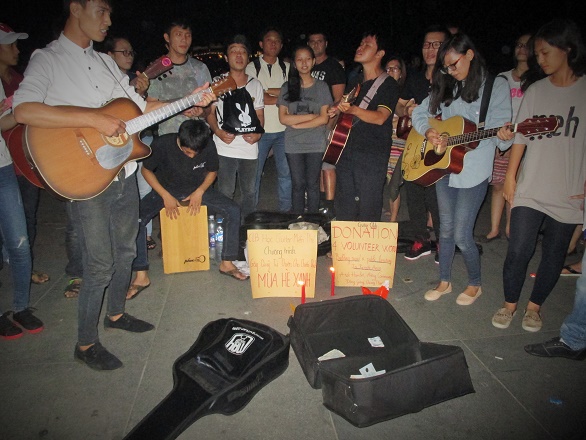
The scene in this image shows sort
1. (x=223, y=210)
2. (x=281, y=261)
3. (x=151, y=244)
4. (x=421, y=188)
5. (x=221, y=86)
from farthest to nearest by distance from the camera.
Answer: (x=151, y=244)
(x=421, y=188)
(x=223, y=210)
(x=281, y=261)
(x=221, y=86)

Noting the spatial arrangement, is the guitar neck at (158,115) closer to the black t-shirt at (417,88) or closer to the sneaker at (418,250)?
the black t-shirt at (417,88)

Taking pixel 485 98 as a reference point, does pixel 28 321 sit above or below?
below

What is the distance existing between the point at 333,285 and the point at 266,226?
1.14 metres

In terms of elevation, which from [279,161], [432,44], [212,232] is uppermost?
[432,44]

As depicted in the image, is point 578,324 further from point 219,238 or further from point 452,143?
point 219,238

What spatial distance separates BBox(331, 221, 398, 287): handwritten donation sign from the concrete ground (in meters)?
0.21

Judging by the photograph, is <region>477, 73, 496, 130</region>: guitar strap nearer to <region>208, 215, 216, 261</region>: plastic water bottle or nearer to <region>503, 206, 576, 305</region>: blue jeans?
<region>503, 206, 576, 305</region>: blue jeans

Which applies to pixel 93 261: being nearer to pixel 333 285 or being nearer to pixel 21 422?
pixel 21 422

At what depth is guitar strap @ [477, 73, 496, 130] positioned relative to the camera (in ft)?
9.20

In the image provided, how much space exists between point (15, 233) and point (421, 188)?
3869mm

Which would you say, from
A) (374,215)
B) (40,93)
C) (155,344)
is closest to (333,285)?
(374,215)

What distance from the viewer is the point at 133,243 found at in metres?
2.73

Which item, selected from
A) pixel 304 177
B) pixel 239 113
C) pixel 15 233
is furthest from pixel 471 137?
pixel 15 233

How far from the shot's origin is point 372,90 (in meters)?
3.37
